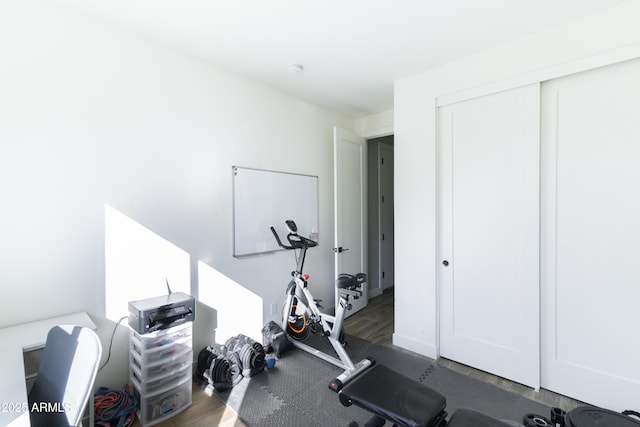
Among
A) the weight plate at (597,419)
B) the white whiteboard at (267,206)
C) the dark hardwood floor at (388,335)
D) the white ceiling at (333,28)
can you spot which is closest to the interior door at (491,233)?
the dark hardwood floor at (388,335)

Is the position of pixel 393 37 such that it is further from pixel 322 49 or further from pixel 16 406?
pixel 16 406

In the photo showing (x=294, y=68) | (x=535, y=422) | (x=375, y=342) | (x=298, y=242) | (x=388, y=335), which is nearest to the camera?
(x=535, y=422)

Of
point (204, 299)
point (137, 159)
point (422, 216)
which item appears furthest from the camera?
point (422, 216)

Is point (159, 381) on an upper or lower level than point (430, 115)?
lower

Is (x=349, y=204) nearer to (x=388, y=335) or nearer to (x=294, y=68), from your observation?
(x=388, y=335)

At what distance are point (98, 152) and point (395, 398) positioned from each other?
2.42m

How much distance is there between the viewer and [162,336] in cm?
199

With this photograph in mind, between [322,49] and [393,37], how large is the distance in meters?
0.58

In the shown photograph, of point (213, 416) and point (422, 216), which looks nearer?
point (213, 416)

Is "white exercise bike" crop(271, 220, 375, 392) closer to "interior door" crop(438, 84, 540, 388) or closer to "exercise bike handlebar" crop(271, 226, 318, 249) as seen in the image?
"exercise bike handlebar" crop(271, 226, 318, 249)

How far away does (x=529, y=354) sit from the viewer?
2.30m

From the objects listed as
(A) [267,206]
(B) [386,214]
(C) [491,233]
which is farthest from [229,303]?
(B) [386,214]

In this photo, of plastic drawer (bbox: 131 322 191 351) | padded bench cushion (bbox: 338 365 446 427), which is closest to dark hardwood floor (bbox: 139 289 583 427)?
plastic drawer (bbox: 131 322 191 351)

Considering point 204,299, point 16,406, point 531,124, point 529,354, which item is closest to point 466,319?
point 529,354
